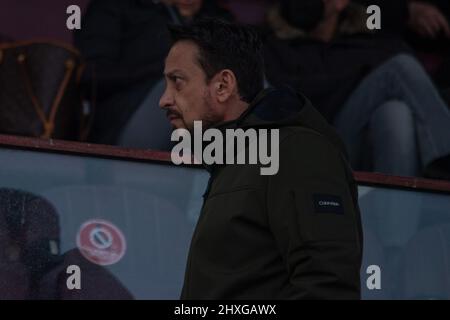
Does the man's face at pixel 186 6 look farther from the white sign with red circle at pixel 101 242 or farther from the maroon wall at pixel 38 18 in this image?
the white sign with red circle at pixel 101 242

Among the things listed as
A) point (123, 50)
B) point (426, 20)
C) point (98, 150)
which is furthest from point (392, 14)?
point (98, 150)

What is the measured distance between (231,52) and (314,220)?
0.51 m

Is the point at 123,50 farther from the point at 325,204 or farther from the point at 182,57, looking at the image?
the point at 325,204

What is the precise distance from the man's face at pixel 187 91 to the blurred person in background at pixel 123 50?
1.94 meters

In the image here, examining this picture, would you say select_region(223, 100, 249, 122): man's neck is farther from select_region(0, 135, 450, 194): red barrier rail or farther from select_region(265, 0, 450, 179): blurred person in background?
select_region(265, 0, 450, 179): blurred person in background

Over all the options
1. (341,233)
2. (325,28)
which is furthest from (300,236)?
(325,28)

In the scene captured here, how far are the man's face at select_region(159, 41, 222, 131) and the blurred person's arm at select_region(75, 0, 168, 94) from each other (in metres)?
2.19

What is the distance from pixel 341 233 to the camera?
2594mm

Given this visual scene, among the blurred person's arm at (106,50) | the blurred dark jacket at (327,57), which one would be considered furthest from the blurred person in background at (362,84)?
the blurred person's arm at (106,50)

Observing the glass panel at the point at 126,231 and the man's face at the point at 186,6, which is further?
the man's face at the point at 186,6

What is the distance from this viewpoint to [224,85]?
288cm

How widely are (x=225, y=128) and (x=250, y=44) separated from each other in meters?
0.21

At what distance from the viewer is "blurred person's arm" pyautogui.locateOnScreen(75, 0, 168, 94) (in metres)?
5.16

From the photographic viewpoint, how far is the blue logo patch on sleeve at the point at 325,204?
259cm
